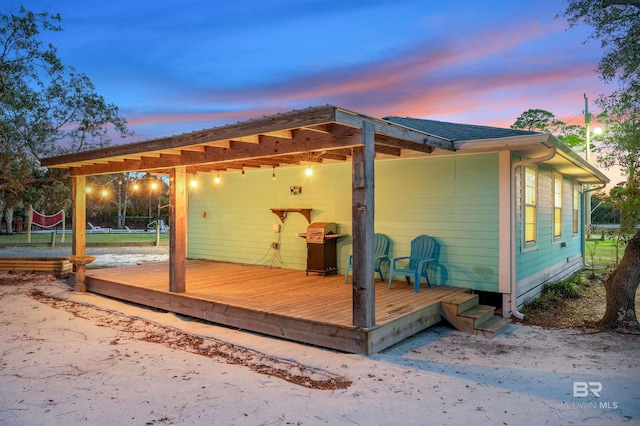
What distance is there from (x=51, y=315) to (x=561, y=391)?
6.35 m

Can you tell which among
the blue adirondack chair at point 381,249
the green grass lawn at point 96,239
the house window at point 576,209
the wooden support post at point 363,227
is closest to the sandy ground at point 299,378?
the wooden support post at point 363,227

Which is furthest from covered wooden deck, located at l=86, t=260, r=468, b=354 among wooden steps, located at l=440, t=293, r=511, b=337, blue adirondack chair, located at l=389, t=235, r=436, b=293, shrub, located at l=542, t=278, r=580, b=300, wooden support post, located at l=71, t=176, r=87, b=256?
shrub, located at l=542, t=278, r=580, b=300

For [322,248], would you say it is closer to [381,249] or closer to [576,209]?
[381,249]

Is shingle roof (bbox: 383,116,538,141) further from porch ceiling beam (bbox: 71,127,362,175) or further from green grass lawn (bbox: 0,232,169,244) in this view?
green grass lawn (bbox: 0,232,169,244)

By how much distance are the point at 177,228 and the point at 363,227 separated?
3202 millimetres

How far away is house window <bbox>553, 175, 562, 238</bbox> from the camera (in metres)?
8.34

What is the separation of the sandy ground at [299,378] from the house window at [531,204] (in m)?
2.06

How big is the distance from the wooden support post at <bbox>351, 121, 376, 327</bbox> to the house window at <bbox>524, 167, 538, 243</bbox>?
3.65 metres

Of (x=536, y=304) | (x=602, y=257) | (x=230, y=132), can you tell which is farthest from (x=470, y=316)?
(x=602, y=257)

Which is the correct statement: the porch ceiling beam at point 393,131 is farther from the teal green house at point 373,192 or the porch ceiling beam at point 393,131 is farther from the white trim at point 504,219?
the white trim at point 504,219

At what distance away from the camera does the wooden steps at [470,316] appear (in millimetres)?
5105

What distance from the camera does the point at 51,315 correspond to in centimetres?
591

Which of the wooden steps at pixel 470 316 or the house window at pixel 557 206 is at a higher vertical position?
the house window at pixel 557 206

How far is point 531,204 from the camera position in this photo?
674cm
